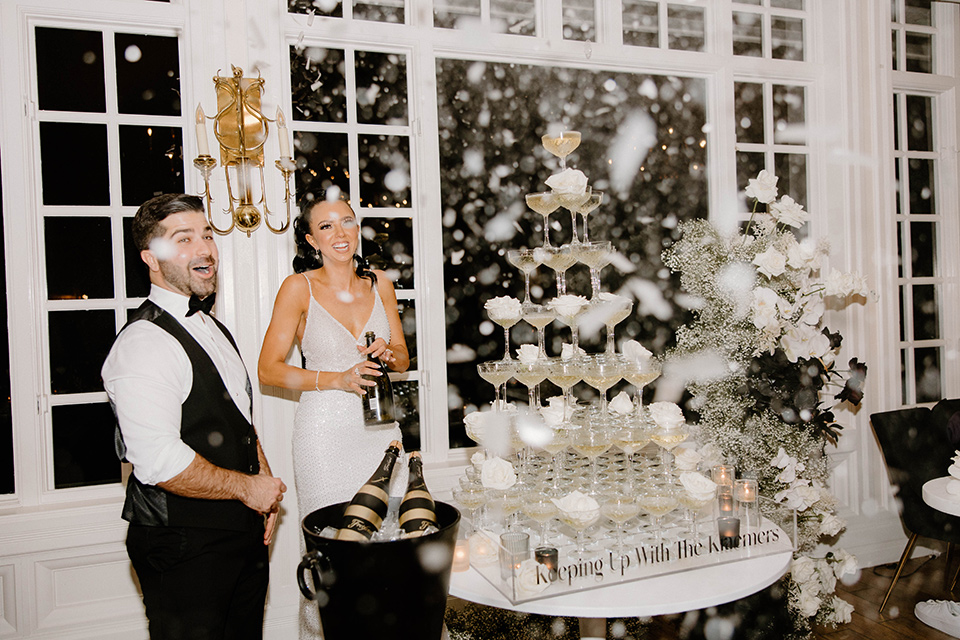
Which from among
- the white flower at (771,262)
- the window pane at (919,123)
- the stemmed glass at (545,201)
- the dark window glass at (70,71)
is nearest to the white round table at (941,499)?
the white flower at (771,262)

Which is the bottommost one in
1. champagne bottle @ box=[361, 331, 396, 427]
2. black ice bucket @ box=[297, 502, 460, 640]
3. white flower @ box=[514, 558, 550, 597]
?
white flower @ box=[514, 558, 550, 597]

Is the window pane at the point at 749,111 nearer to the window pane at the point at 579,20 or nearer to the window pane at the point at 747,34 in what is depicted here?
the window pane at the point at 747,34

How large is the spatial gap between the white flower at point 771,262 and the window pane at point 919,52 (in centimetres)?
227

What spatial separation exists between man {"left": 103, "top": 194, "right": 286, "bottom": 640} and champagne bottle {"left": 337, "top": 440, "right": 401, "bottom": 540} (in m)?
0.42

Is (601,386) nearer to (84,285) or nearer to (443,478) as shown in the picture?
(443,478)

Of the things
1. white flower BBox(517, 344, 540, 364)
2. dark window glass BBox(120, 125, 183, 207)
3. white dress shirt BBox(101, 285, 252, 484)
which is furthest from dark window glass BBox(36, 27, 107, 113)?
white flower BBox(517, 344, 540, 364)

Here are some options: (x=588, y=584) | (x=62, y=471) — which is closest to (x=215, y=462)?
(x=588, y=584)

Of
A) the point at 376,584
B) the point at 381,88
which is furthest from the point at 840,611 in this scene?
the point at 381,88

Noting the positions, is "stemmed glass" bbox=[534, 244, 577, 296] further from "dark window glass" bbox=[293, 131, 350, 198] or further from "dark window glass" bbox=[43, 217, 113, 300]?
"dark window glass" bbox=[43, 217, 113, 300]

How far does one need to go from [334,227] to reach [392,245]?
739mm

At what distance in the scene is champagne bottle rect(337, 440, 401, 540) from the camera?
141 centimetres

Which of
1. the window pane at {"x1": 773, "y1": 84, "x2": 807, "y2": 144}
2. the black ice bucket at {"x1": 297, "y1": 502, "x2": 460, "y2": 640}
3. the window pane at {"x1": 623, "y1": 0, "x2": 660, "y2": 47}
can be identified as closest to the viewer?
the black ice bucket at {"x1": 297, "y1": 502, "x2": 460, "y2": 640}

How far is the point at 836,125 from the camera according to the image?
3996 millimetres

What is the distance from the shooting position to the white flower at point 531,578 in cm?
161
